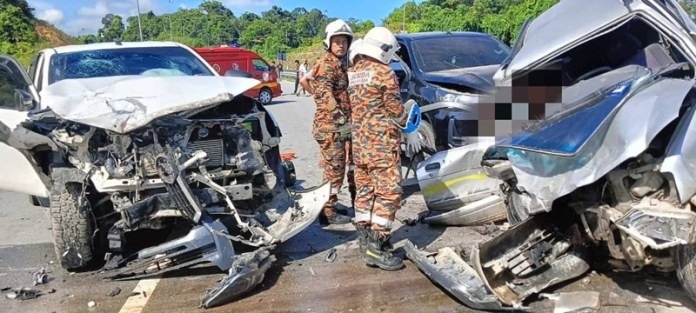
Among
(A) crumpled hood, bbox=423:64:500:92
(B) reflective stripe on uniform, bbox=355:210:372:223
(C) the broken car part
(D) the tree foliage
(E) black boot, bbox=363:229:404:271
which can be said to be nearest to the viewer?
(C) the broken car part

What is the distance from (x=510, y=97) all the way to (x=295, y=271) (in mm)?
1919

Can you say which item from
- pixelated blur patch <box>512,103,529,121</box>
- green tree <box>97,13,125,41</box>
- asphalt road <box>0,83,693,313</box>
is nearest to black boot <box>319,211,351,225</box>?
asphalt road <box>0,83,693,313</box>

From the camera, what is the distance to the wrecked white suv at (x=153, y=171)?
4.15m

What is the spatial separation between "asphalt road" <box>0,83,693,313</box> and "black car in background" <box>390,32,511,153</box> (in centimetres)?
151

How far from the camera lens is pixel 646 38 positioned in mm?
3787

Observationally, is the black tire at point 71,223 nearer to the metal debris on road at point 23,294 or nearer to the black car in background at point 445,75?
the metal debris on road at point 23,294

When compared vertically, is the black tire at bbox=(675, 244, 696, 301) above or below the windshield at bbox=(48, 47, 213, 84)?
below

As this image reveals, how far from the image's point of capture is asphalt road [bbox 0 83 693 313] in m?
3.79

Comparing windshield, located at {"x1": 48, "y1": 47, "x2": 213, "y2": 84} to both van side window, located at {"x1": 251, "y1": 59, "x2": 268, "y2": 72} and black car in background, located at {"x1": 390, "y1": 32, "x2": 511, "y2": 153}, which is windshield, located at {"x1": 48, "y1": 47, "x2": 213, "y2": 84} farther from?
van side window, located at {"x1": 251, "y1": 59, "x2": 268, "y2": 72}

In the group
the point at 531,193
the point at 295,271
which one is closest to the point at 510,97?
the point at 531,193

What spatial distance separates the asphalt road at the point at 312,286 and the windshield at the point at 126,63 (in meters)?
1.57

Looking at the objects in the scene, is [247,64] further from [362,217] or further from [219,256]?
[219,256]

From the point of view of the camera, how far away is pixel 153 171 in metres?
4.25

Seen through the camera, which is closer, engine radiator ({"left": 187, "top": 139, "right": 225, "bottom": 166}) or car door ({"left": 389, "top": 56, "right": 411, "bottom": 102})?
engine radiator ({"left": 187, "top": 139, "right": 225, "bottom": 166})
